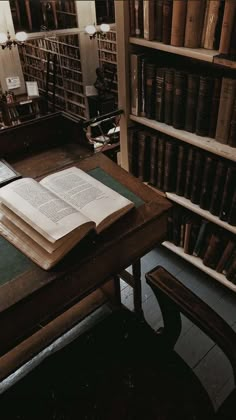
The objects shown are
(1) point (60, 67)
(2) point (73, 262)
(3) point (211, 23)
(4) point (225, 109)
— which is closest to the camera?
(2) point (73, 262)

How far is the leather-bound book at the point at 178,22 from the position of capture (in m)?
1.17

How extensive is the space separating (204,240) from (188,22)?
2.88ft

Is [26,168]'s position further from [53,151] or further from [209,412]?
[209,412]

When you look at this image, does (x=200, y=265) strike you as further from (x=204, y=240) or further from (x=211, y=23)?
(x=211, y=23)

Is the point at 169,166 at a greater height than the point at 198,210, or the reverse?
the point at 169,166

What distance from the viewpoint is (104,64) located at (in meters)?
5.54

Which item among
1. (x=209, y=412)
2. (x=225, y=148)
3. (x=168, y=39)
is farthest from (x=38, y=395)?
(x=168, y=39)

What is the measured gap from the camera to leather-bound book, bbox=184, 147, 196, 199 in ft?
4.80

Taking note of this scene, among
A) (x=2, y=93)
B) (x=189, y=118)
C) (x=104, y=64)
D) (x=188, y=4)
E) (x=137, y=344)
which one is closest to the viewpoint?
(x=137, y=344)

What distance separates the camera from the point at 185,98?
1371 millimetres

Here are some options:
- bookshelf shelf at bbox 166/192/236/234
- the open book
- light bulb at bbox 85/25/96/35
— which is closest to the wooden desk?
the open book

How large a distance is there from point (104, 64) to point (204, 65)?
4.41 meters

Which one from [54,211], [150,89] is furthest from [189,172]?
[54,211]

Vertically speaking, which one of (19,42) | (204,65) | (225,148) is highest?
(204,65)
